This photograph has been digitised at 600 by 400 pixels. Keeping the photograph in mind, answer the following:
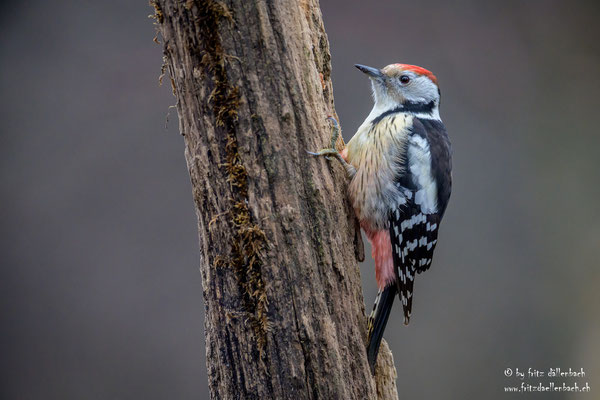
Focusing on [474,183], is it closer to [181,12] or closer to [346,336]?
[346,336]

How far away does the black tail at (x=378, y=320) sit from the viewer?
210 centimetres

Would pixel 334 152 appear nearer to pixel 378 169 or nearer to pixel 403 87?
pixel 378 169

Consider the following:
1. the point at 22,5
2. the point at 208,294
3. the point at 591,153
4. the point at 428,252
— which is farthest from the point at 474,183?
the point at 22,5

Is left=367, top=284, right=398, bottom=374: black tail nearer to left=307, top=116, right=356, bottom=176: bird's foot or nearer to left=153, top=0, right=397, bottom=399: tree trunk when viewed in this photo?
left=153, top=0, right=397, bottom=399: tree trunk

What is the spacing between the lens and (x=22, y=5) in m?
4.06

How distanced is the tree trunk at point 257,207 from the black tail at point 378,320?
147 millimetres

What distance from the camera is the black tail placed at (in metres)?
2.10

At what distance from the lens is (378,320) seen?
86.6 inches

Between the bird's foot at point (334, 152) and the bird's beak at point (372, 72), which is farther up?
the bird's beak at point (372, 72)

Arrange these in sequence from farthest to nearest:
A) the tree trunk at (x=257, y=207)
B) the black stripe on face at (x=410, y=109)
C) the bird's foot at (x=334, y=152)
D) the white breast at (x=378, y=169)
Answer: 1. the black stripe on face at (x=410, y=109)
2. the white breast at (x=378, y=169)
3. the bird's foot at (x=334, y=152)
4. the tree trunk at (x=257, y=207)

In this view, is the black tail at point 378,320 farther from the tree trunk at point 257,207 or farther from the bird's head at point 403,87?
the bird's head at point 403,87

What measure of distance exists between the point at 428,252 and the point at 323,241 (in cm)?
78

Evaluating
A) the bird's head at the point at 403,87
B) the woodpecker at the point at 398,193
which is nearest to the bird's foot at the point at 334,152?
the woodpecker at the point at 398,193

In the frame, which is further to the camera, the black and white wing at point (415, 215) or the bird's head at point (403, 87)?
the bird's head at point (403, 87)
